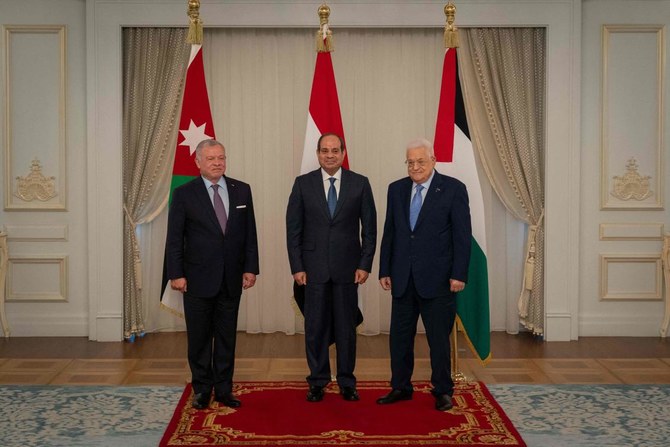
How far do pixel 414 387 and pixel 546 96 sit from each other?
2.67 m

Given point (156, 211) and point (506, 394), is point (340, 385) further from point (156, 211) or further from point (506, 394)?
point (156, 211)

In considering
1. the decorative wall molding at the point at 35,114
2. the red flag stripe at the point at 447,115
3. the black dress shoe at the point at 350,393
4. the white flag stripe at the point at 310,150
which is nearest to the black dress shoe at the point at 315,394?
the black dress shoe at the point at 350,393

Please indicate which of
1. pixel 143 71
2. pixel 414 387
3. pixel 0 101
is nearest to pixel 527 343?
pixel 414 387

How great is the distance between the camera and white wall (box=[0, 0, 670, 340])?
630 centimetres

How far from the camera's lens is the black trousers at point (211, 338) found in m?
4.52

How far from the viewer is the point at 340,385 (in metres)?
4.69

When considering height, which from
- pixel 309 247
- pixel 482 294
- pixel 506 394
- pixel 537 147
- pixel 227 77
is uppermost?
pixel 227 77

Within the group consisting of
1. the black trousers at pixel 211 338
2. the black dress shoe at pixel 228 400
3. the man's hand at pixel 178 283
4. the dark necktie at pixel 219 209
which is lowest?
the black dress shoe at pixel 228 400

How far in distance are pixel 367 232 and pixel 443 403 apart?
102 cm

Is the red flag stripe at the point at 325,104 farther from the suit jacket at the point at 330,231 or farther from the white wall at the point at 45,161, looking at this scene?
the white wall at the point at 45,161

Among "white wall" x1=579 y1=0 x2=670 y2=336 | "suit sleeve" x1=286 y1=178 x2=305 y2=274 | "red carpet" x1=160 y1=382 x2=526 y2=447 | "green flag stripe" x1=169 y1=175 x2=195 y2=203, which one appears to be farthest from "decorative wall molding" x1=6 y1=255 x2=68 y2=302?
"white wall" x1=579 y1=0 x2=670 y2=336

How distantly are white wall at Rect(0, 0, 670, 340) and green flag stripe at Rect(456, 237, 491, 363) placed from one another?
62.3 inches

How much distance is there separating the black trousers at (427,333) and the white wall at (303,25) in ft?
7.07

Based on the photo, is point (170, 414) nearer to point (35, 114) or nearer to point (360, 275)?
point (360, 275)
